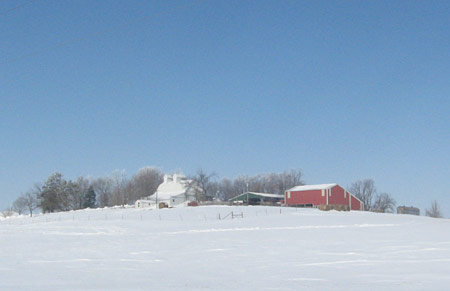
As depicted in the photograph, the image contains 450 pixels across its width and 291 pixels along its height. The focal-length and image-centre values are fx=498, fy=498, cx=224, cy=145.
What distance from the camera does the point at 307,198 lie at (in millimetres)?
96125

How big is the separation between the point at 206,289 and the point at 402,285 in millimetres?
5234

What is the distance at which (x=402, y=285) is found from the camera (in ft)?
43.4

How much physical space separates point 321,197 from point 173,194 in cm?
4439

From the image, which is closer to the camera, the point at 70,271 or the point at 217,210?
the point at 70,271

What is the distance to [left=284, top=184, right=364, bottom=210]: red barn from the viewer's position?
93750 millimetres

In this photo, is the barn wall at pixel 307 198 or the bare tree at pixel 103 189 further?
the bare tree at pixel 103 189

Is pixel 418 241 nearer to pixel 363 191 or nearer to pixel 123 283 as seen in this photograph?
pixel 123 283

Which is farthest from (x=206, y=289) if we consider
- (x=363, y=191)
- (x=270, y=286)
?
(x=363, y=191)

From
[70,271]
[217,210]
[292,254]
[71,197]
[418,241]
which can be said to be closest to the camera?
[70,271]

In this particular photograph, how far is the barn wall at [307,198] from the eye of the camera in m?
94.2

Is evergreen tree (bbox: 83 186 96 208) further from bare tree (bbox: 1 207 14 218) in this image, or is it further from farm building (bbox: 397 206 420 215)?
farm building (bbox: 397 206 420 215)

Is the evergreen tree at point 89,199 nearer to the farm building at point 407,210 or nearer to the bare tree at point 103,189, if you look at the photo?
the bare tree at point 103,189

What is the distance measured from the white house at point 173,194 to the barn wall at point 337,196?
3501 cm

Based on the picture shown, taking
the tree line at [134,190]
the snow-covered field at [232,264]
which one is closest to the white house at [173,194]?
the tree line at [134,190]
